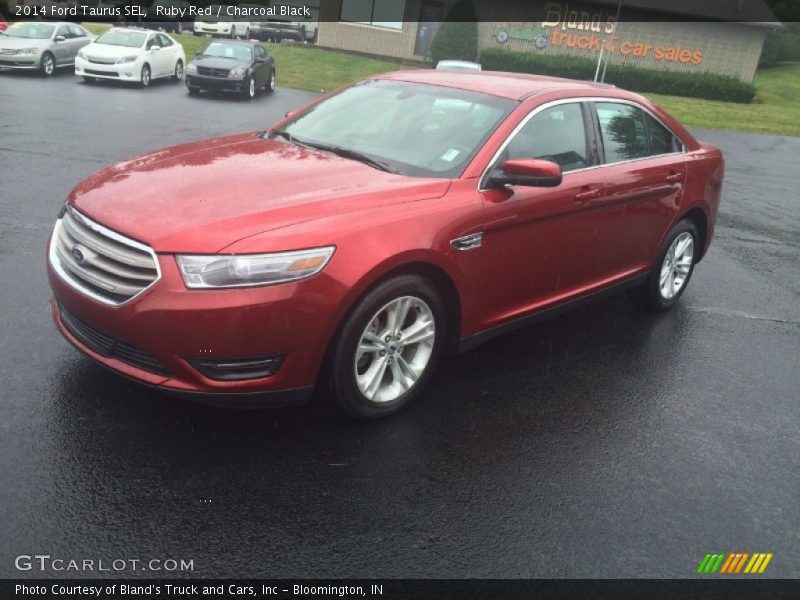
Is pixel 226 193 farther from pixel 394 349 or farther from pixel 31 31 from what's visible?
pixel 31 31

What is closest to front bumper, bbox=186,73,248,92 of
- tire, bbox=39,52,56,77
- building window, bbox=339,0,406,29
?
tire, bbox=39,52,56,77

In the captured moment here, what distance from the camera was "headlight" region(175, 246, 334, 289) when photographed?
3328 mm

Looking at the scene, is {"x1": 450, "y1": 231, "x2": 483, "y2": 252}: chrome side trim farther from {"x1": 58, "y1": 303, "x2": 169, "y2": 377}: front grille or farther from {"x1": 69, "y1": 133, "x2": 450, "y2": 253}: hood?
{"x1": 58, "y1": 303, "x2": 169, "y2": 377}: front grille

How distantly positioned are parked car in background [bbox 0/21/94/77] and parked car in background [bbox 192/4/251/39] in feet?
56.0

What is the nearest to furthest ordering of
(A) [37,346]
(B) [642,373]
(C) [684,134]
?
1. (A) [37,346]
2. (B) [642,373]
3. (C) [684,134]

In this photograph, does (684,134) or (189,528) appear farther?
(684,134)

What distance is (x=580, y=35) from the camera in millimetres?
36719

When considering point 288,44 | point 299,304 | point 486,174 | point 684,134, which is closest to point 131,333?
point 299,304

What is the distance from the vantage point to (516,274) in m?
4.51

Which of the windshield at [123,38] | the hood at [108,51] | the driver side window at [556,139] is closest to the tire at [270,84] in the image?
the windshield at [123,38]

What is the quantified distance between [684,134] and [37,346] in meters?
5.00

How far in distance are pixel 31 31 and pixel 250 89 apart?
635 cm

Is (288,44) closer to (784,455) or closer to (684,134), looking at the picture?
(684,134)

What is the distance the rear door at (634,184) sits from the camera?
5148mm
